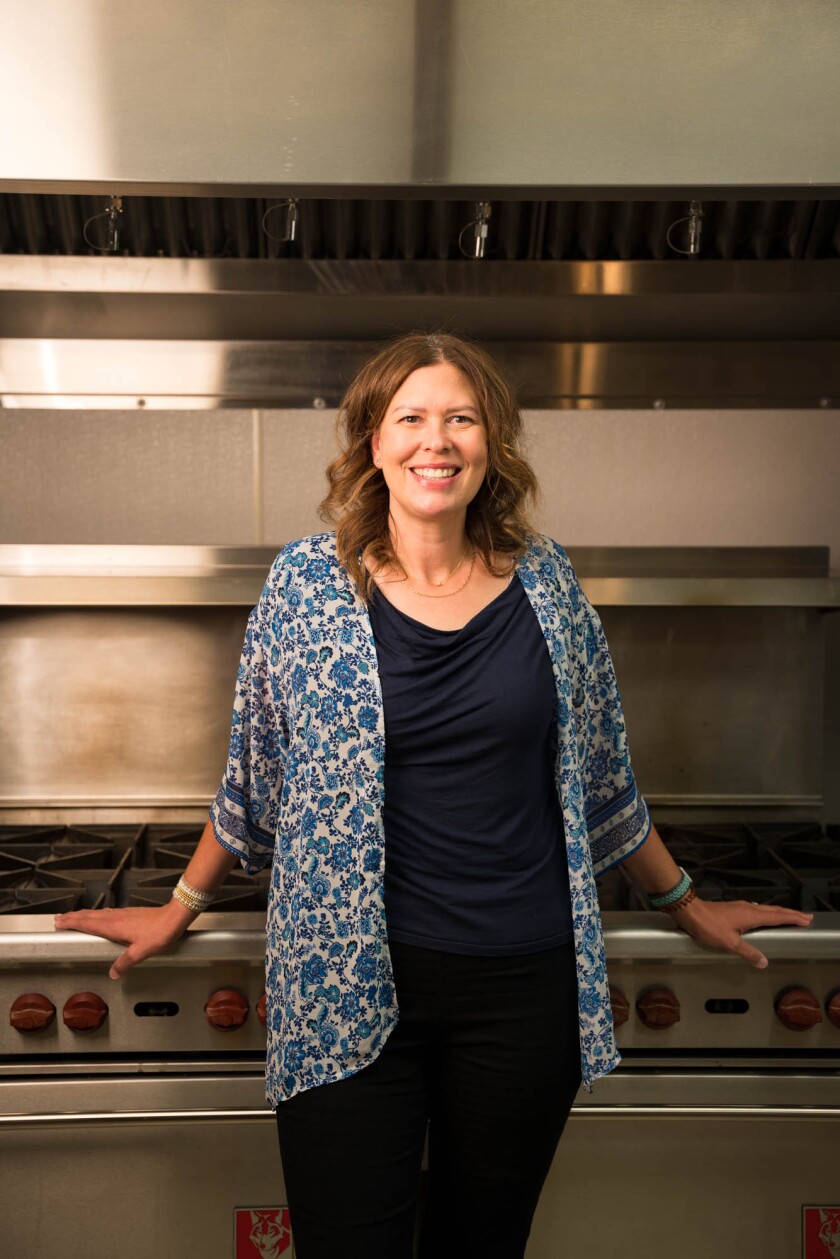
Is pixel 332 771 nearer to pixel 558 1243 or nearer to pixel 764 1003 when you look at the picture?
pixel 764 1003

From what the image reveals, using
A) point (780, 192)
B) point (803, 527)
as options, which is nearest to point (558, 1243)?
point (803, 527)

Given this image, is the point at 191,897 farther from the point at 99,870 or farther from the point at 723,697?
the point at 723,697

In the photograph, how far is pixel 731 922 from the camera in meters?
1.27

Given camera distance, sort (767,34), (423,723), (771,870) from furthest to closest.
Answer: (771,870)
(767,34)
(423,723)

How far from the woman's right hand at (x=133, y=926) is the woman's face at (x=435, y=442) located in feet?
1.63

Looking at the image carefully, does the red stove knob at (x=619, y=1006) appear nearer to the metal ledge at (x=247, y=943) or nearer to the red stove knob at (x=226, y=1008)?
the metal ledge at (x=247, y=943)

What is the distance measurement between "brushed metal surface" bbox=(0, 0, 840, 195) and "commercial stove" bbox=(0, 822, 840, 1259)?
78cm

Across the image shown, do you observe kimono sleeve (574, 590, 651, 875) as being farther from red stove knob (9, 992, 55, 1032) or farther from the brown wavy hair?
red stove knob (9, 992, 55, 1032)

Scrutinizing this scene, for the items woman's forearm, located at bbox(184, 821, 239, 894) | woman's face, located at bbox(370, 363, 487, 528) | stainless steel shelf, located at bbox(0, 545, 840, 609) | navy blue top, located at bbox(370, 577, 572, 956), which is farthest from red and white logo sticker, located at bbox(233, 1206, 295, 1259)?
woman's face, located at bbox(370, 363, 487, 528)

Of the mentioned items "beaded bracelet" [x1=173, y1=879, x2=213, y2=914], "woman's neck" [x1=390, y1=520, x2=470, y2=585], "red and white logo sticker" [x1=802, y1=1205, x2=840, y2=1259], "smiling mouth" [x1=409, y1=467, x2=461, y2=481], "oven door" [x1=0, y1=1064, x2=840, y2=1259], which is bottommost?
"red and white logo sticker" [x1=802, y1=1205, x2=840, y2=1259]

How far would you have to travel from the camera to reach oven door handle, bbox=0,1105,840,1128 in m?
1.32

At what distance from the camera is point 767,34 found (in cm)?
113

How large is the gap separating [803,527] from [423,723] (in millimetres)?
1034

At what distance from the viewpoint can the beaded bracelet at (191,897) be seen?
46.3 inches
